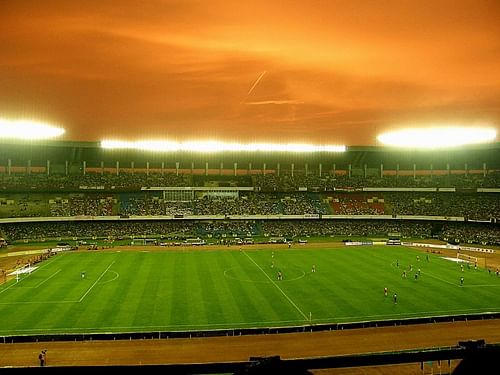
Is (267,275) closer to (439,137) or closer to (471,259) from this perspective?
(471,259)

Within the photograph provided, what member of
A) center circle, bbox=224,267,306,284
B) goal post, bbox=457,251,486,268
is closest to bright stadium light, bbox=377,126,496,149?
goal post, bbox=457,251,486,268

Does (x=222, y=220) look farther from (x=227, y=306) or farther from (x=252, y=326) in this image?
(x=252, y=326)

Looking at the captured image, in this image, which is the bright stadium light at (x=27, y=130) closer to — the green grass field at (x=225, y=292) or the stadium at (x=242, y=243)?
the stadium at (x=242, y=243)

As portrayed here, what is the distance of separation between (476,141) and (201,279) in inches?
2879

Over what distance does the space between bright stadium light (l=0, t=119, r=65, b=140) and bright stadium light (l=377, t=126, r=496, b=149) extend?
68.1 m

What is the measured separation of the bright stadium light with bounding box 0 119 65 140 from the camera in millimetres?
85000

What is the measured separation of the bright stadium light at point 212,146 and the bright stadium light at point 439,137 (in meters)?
12.8

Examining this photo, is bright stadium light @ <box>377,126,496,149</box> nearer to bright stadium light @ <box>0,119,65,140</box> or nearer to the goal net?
the goal net

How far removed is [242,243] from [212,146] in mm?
28676

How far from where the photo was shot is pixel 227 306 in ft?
134

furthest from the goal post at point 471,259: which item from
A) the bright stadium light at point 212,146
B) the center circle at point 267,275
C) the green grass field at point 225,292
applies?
the bright stadium light at point 212,146

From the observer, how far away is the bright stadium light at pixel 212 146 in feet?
332

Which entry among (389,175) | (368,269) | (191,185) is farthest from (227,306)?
(389,175)

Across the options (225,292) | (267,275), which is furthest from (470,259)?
(225,292)
